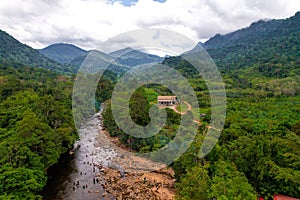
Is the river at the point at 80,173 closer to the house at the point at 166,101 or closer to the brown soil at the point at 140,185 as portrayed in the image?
the brown soil at the point at 140,185

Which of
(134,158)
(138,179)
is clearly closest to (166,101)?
(134,158)

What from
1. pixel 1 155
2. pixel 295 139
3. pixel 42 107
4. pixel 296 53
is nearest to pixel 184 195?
pixel 295 139

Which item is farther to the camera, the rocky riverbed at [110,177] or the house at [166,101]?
the house at [166,101]

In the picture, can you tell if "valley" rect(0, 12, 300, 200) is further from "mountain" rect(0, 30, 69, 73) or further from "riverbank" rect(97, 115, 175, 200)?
"mountain" rect(0, 30, 69, 73)

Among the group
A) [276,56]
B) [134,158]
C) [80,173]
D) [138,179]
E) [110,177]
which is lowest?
[80,173]

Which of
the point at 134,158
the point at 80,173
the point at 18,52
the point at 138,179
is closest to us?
the point at 138,179

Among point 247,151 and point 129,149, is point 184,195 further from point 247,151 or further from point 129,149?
point 129,149

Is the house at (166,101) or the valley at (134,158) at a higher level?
the house at (166,101)

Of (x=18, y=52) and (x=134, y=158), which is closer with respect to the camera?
(x=134, y=158)

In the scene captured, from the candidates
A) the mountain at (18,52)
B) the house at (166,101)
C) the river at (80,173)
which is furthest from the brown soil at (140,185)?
the mountain at (18,52)

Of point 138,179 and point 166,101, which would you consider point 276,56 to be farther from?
point 138,179

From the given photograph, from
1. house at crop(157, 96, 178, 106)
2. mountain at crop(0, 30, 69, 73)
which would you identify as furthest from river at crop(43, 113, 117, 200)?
mountain at crop(0, 30, 69, 73)
